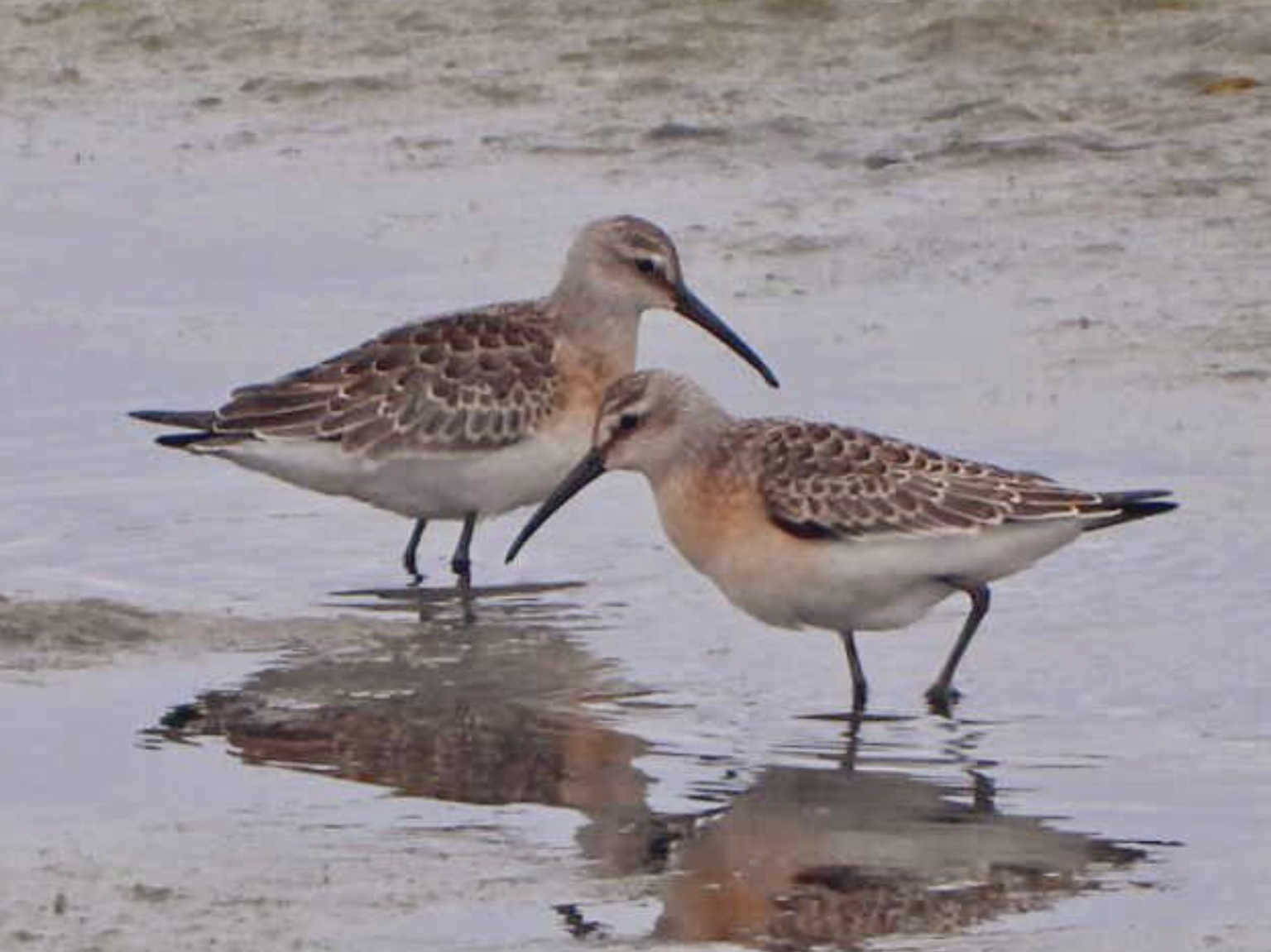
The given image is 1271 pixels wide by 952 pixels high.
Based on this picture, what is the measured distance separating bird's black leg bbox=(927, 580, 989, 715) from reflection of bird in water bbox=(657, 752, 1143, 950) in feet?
2.62

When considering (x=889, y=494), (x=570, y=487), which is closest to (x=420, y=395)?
(x=570, y=487)

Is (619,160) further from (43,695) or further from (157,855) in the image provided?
(157,855)

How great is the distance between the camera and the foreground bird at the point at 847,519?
35.4 feet

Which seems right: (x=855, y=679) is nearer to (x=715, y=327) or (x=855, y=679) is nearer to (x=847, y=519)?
(x=847, y=519)

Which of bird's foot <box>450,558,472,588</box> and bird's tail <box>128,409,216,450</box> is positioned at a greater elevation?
bird's tail <box>128,409,216,450</box>

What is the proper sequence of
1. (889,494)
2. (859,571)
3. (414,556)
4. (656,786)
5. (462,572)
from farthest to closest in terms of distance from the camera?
1. (414,556)
2. (462,572)
3. (889,494)
4. (859,571)
5. (656,786)

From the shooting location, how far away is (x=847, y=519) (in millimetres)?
10867

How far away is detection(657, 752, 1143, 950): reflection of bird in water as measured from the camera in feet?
28.1

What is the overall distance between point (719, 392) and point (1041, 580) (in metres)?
2.51

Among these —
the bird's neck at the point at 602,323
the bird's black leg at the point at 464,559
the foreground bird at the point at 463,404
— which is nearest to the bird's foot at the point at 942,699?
the bird's black leg at the point at 464,559

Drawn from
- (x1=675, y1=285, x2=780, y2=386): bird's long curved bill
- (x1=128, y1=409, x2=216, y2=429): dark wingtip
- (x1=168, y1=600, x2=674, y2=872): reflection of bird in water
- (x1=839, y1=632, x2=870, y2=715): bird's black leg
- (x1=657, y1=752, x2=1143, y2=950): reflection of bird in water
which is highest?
(x1=675, y1=285, x2=780, y2=386): bird's long curved bill

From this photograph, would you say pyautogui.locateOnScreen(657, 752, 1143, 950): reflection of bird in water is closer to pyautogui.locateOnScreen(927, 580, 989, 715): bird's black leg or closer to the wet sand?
the wet sand

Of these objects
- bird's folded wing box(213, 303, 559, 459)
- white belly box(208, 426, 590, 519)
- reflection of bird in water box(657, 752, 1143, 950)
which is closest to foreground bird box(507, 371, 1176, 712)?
reflection of bird in water box(657, 752, 1143, 950)

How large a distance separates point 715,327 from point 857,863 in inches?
177
